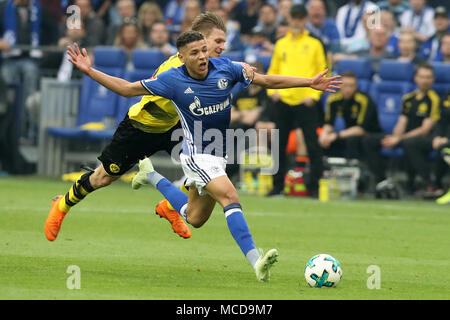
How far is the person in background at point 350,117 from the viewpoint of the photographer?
613 inches

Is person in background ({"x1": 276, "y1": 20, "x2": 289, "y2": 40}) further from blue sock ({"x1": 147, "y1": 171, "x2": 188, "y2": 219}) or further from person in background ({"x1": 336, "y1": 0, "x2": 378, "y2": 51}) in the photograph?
blue sock ({"x1": 147, "y1": 171, "x2": 188, "y2": 219})

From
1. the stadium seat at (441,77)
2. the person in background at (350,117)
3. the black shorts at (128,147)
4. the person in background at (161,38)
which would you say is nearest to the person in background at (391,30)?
the stadium seat at (441,77)

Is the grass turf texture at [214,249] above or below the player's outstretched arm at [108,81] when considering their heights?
below

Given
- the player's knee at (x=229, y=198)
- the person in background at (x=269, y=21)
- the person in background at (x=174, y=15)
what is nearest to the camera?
the player's knee at (x=229, y=198)

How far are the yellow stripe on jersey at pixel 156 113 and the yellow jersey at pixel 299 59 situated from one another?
601 cm

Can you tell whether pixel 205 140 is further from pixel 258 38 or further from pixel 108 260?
pixel 258 38

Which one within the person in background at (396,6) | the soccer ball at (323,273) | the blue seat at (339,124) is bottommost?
the blue seat at (339,124)

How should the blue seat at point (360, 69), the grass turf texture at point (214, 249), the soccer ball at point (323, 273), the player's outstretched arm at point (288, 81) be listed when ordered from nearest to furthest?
the grass turf texture at point (214, 249), the soccer ball at point (323, 273), the player's outstretched arm at point (288, 81), the blue seat at point (360, 69)

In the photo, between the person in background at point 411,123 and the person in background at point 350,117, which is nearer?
the person in background at point 411,123

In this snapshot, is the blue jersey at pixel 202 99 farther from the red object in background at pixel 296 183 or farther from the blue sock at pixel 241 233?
the red object in background at pixel 296 183

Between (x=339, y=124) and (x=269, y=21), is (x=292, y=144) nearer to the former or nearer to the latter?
(x=339, y=124)

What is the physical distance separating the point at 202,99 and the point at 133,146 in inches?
65.4

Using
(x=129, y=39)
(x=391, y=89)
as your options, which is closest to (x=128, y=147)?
(x=391, y=89)

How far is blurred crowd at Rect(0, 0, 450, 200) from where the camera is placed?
15.1 m
